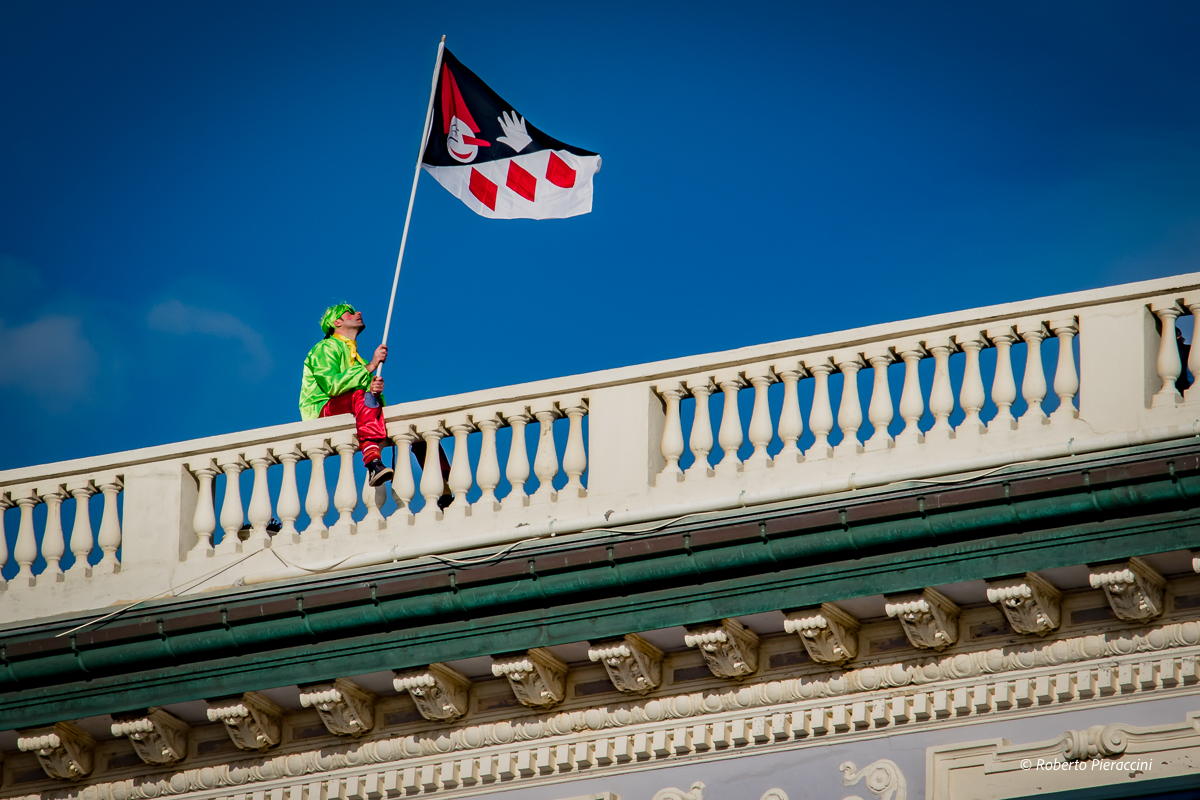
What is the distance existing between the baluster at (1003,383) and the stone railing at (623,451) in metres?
0.01

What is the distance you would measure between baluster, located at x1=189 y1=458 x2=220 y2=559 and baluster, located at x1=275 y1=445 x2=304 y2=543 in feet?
1.64

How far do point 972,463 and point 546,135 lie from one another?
555 cm

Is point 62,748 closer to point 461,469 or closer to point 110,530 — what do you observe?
point 110,530

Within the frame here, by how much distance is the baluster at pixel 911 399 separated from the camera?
1380 cm

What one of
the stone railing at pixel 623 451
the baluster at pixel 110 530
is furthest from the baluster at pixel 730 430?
the baluster at pixel 110 530

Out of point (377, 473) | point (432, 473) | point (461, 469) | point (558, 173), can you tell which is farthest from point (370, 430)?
point (558, 173)

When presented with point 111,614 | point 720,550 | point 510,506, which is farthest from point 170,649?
point 720,550

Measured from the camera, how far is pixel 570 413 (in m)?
14.7

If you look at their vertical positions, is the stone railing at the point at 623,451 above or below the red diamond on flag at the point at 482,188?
below

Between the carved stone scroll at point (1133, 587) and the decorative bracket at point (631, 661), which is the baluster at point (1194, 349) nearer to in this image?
the carved stone scroll at point (1133, 587)

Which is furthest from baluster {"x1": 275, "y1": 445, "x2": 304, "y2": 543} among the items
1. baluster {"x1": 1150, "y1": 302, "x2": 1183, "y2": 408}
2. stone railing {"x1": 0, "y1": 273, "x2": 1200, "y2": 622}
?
Result: baluster {"x1": 1150, "y1": 302, "x2": 1183, "y2": 408}

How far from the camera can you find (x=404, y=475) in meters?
14.9

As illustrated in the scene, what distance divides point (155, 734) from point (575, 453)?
131 inches

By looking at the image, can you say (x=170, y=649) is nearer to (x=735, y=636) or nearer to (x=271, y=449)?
(x=271, y=449)
